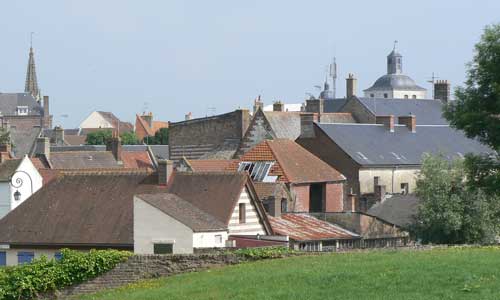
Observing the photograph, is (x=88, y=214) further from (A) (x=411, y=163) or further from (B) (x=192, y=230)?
(A) (x=411, y=163)

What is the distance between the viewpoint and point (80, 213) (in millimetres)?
44688

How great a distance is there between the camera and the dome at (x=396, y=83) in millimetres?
180125

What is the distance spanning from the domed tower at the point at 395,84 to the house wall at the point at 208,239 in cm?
13769

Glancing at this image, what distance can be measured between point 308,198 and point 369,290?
38242 millimetres

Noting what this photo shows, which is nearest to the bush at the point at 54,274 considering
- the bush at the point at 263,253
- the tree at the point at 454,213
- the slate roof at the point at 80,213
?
the bush at the point at 263,253

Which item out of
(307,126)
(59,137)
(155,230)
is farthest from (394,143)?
(59,137)

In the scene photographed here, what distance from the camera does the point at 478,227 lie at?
160ft

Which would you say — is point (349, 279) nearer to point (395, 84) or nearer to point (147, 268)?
point (147, 268)

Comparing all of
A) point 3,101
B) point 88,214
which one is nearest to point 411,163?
point 88,214

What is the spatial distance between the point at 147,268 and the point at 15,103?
532 feet

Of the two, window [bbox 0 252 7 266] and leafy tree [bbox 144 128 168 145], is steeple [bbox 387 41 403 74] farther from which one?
window [bbox 0 252 7 266]

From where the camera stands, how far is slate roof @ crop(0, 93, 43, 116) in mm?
187000

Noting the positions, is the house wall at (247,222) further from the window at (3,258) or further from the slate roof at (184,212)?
the window at (3,258)

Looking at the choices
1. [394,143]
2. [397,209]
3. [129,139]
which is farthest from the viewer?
[129,139]
